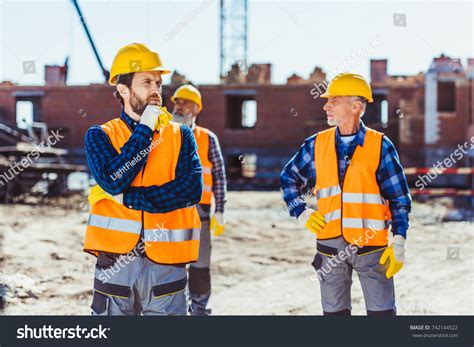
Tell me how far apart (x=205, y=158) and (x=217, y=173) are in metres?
0.19

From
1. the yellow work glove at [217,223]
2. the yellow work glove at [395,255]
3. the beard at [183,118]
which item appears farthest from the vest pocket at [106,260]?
the beard at [183,118]

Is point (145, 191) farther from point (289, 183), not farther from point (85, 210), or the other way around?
point (85, 210)

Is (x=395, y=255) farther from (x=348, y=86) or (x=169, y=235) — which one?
(x=169, y=235)

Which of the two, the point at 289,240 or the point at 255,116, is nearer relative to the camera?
the point at 289,240

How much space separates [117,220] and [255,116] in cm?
2653

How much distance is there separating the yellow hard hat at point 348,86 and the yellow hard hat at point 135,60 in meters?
1.20

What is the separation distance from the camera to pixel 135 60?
2850 millimetres

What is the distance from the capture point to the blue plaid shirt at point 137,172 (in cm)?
267

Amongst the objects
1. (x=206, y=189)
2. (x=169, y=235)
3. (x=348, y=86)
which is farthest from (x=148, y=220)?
(x=206, y=189)

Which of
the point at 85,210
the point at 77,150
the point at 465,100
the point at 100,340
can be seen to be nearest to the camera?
the point at 100,340

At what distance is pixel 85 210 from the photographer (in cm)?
1377

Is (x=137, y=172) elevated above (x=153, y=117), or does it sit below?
below

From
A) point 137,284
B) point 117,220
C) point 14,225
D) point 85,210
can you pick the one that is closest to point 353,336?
point 137,284

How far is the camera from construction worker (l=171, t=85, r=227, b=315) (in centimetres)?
514
